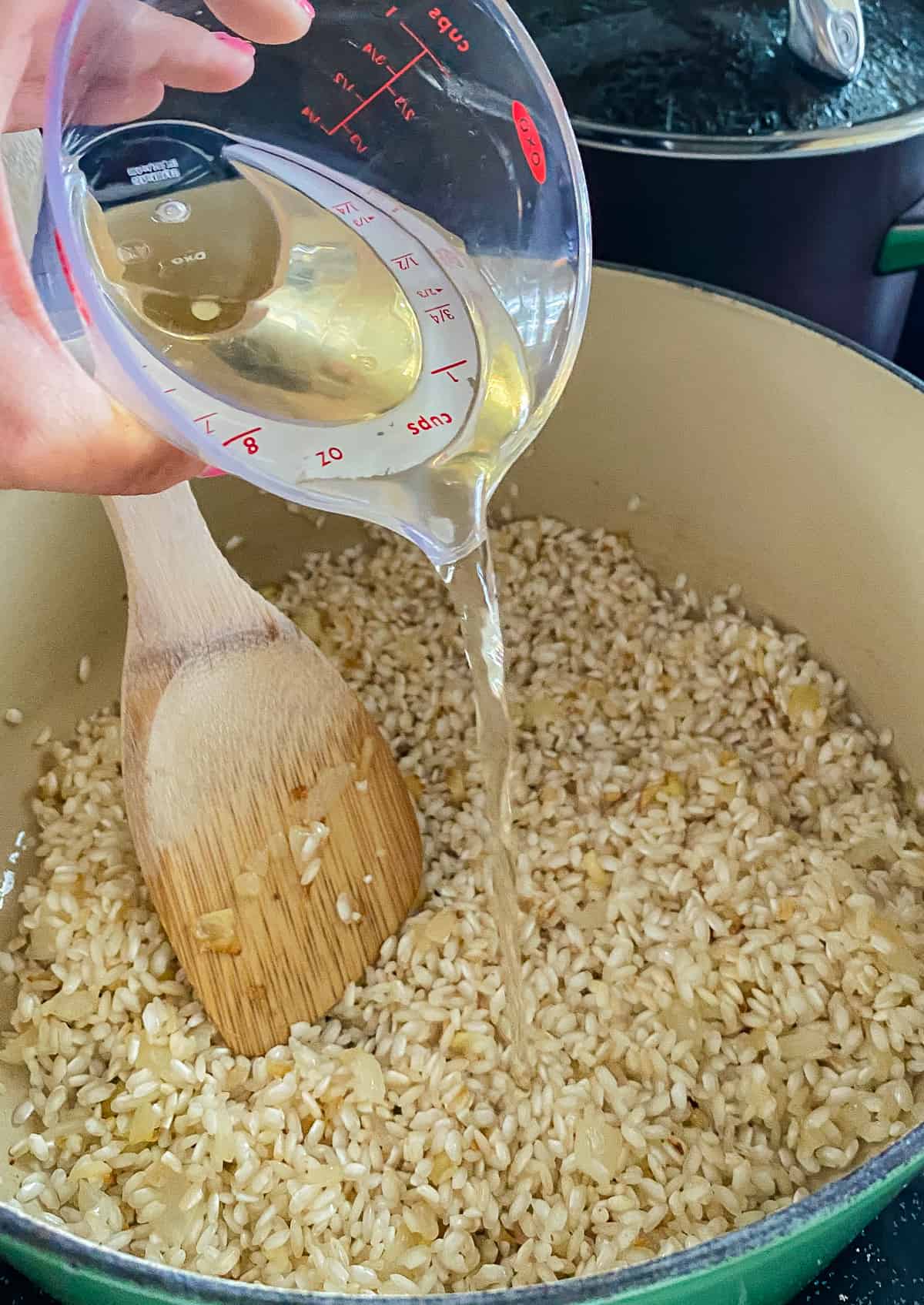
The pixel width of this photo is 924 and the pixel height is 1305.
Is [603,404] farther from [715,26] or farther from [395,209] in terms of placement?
[395,209]

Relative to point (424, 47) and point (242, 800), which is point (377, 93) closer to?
point (424, 47)

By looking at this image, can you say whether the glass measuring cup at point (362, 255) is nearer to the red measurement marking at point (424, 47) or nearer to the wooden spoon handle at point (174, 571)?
the red measurement marking at point (424, 47)

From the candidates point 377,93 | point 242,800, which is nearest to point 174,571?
point 242,800

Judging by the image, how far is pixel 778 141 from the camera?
103 centimetres

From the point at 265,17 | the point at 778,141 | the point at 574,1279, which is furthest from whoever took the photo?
the point at 778,141

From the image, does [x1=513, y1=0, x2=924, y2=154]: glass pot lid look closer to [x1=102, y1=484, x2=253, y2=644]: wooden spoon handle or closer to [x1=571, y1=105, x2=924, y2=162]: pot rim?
[x1=571, y1=105, x2=924, y2=162]: pot rim

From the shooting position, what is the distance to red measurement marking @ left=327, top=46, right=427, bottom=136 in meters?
0.78

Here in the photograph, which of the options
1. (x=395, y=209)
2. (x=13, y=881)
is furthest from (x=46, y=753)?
(x=395, y=209)

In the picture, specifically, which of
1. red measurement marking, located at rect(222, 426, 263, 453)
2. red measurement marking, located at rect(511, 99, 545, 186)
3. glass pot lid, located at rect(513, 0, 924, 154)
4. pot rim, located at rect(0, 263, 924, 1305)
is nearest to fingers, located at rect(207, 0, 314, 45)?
red measurement marking, located at rect(511, 99, 545, 186)

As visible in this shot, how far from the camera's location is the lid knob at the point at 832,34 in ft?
3.46

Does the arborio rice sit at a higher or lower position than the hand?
lower

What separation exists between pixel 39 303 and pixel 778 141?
0.66 meters

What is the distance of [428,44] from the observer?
772 mm

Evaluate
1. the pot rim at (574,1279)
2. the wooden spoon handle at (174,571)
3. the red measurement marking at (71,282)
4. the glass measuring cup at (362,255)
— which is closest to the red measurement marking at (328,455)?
the glass measuring cup at (362,255)
